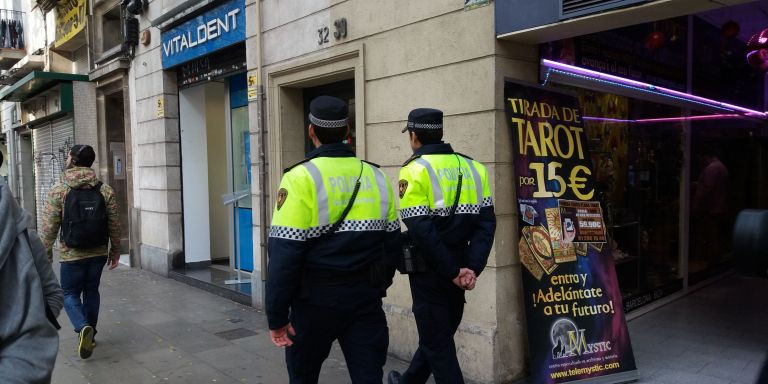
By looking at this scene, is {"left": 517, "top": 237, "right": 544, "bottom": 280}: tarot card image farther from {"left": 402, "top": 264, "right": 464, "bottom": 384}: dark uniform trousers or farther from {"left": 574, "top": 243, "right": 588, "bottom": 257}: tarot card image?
{"left": 402, "top": 264, "right": 464, "bottom": 384}: dark uniform trousers

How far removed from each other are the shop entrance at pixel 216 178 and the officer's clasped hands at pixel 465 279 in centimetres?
529

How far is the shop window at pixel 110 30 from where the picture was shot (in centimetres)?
1170

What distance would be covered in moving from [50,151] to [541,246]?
13.8 m

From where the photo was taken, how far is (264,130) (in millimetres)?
6945

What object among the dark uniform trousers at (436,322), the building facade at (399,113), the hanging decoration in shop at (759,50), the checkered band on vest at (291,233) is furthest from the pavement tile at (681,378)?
the hanging decoration in shop at (759,50)

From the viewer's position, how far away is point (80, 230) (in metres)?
5.37

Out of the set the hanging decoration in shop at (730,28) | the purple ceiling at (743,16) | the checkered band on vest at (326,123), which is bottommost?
the checkered band on vest at (326,123)

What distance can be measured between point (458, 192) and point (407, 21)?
208 centimetres

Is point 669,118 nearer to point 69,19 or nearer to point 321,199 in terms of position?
point 321,199

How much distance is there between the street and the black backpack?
1.12 m

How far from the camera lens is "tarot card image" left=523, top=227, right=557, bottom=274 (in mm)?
4336

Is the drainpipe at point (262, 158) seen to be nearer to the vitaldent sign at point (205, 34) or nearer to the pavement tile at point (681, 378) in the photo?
the vitaldent sign at point (205, 34)

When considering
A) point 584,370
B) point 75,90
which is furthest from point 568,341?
point 75,90

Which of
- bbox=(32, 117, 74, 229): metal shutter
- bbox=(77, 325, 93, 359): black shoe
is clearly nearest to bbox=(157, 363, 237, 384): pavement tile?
bbox=(77, 325, 93, 359): black shoe
